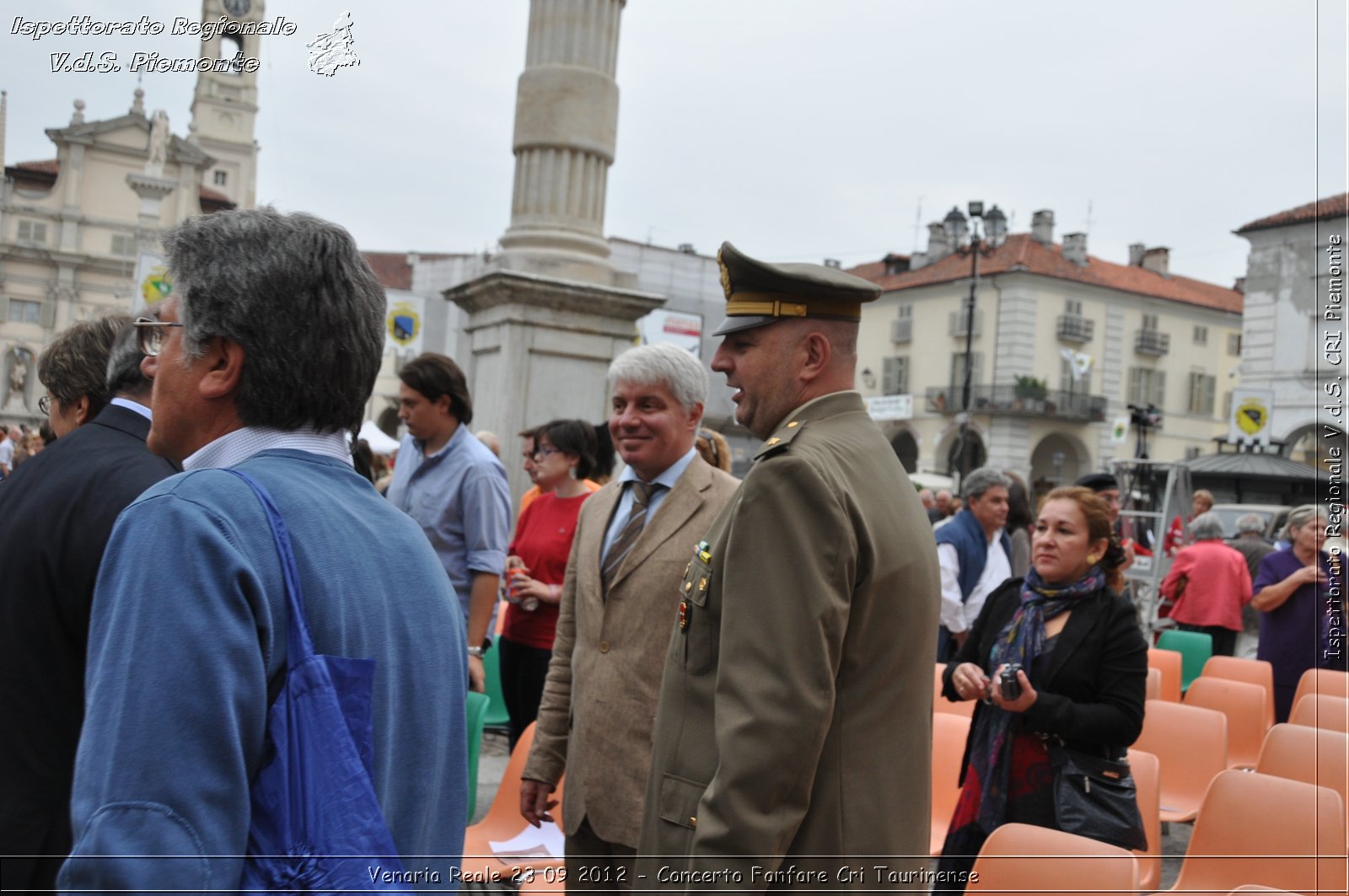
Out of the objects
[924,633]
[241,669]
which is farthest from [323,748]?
[924,633]

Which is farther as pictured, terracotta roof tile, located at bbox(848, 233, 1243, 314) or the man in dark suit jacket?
terracotta roof tile, located at bbox(848, 233, 1243, 314)

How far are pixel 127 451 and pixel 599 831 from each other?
59.4 inches

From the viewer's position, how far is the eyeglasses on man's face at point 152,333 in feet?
4.72

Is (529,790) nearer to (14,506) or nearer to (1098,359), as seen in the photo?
(14,506)

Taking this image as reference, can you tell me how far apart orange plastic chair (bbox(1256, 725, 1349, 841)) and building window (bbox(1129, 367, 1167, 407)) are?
1877 inches

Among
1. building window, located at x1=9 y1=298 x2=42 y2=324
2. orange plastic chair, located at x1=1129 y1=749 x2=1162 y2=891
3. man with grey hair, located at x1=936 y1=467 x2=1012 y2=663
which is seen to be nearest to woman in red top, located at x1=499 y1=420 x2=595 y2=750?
orange plastic chair, located at x1=1129 y1=749 x2=1162 y2=891

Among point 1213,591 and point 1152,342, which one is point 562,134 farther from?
point 1152,342

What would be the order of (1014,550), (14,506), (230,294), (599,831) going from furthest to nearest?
(1014,550) → (599,831) → (14,506) → (230,294)

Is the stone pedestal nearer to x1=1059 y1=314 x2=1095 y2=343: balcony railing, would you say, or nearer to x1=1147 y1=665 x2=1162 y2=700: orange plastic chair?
x1=1147 y1=665 x2=1162 y2=700: orange plastic chair

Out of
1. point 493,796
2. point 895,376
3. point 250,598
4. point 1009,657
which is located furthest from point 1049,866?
point 895,376

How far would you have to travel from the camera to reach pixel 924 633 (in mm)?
1876

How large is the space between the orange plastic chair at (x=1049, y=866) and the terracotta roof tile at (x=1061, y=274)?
144 feet

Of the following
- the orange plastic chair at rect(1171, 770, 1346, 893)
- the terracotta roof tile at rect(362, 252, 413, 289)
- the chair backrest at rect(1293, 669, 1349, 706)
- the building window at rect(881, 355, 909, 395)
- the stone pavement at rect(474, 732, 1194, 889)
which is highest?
the terracotta roof tile at rect(362, 252, 413, 289)

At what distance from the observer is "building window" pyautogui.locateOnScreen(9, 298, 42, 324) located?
20909 mm
